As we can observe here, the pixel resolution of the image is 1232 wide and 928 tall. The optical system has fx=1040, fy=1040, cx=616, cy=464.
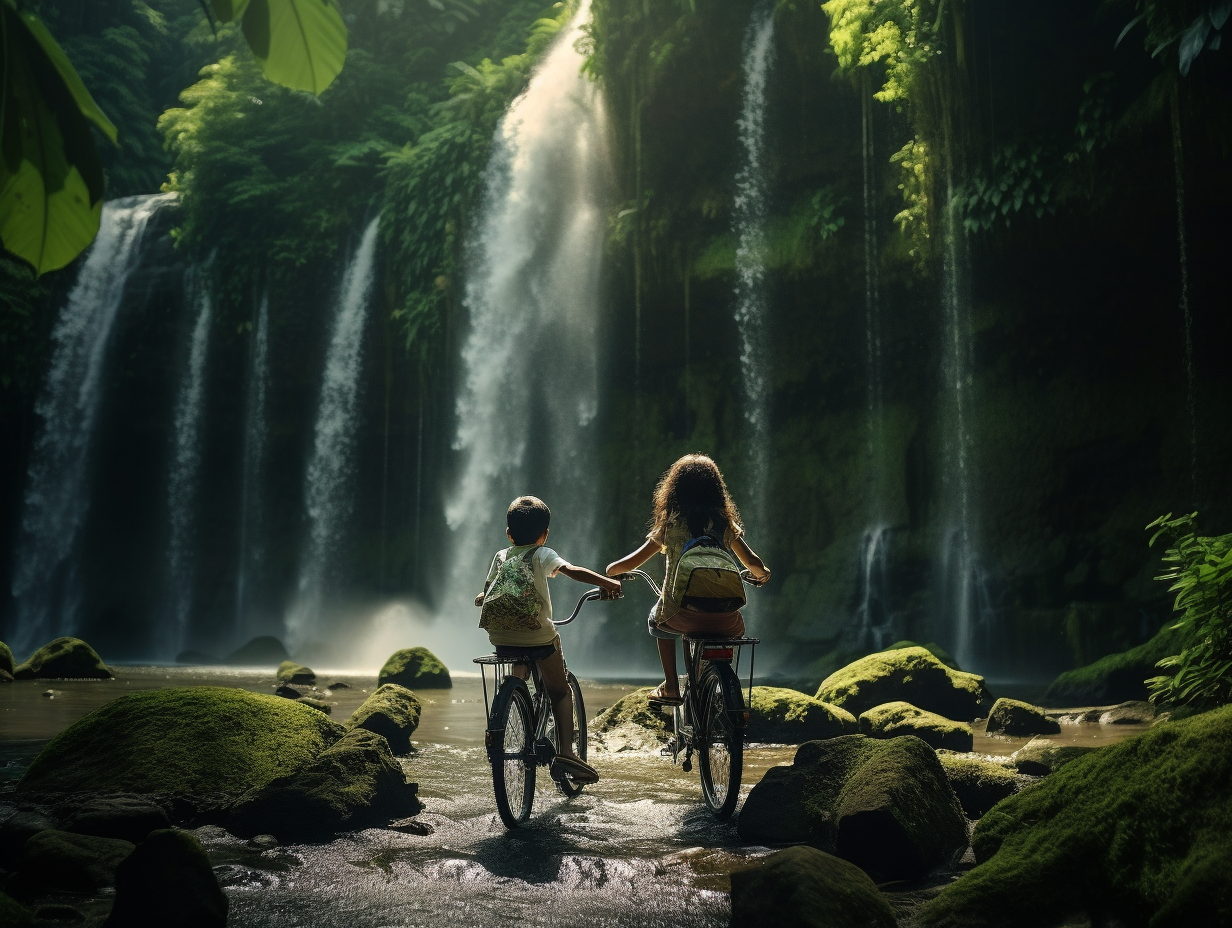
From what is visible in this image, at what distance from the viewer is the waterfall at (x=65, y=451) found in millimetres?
24484

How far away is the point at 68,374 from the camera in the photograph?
81.6 ft

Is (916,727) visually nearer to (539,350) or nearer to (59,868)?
(59,868)

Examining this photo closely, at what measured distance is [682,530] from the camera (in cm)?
570

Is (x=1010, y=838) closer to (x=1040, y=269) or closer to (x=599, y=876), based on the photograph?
(x=599, y=876)

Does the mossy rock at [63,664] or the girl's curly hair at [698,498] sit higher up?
the girl's curly hair at [698,498]

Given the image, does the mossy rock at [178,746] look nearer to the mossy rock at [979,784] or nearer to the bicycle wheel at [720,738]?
the bicycle wheel at [720,738]

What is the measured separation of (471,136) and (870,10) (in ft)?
30.2

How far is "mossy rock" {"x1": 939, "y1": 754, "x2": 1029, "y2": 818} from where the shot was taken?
5.45 meters

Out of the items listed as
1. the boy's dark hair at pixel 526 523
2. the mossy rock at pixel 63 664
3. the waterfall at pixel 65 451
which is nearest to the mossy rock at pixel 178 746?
the boy's dark hair at pixel 526 523

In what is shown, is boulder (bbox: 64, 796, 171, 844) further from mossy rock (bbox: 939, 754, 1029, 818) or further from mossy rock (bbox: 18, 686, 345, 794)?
mossy rock (bbox: 939, 754, 1029, 818)

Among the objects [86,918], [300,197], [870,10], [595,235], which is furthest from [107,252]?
[86,918]

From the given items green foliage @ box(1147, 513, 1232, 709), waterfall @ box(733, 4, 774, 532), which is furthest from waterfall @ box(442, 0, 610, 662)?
green foliage @ box(1147, 513, 1232, 709)

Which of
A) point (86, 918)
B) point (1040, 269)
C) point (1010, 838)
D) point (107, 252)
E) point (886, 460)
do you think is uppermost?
point (107, 252)

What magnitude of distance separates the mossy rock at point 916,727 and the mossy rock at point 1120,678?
3.86 metres
